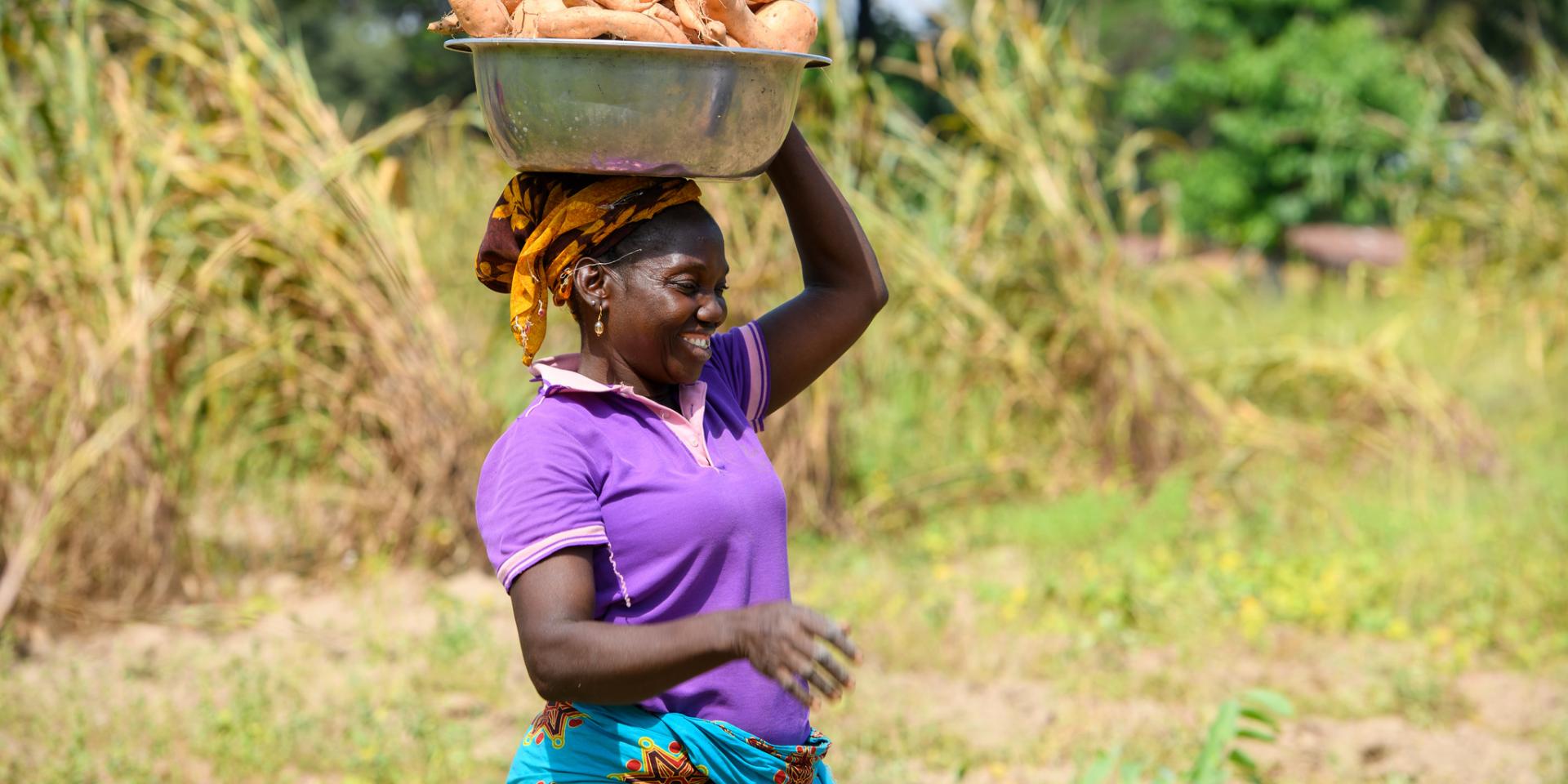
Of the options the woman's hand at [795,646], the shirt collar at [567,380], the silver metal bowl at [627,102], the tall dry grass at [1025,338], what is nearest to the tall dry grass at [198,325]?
the tall dry grass at [1025,338]

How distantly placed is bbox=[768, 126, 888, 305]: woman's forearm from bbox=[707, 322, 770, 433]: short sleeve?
0.12m

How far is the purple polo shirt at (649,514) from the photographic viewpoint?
63.6 inches

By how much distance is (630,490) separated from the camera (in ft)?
5.54

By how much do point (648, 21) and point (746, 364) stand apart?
551 millimetres

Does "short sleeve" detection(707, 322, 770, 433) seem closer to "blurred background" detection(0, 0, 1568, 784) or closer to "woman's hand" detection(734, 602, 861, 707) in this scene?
"woman's hand" detection(734, 602, 861, 707)

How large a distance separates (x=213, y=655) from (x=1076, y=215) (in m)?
3.48

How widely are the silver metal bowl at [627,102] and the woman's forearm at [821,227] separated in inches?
12.4

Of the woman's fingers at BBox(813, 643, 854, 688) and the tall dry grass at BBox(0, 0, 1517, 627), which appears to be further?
the tall dry grass at BBox(0, 0, 1517, 627)

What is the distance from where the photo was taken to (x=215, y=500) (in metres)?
4.89

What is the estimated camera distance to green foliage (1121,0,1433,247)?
47.3 ft

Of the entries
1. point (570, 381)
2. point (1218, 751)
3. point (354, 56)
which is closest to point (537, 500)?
point (570, 381)

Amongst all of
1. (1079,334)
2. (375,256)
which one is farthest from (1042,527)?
(375,256)

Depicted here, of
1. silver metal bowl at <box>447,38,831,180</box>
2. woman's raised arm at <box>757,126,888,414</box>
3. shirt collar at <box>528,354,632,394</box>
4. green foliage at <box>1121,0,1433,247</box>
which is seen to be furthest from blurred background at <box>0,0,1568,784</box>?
green foliage at <box>1121,0,1433,247</box>

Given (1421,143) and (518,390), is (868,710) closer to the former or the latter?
(518,390)
